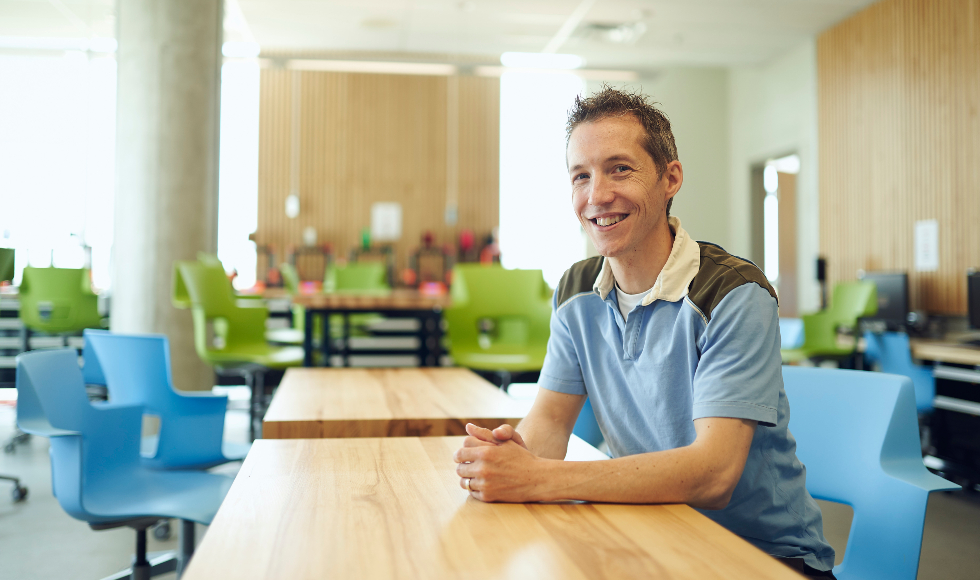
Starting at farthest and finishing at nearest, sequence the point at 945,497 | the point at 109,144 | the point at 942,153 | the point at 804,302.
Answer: the point at 109,144, the point at 804,302, the point at 942,153, the point at 945,497

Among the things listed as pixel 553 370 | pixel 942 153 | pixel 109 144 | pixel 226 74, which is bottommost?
pixel 553 370

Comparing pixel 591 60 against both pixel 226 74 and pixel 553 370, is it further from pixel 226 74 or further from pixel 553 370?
pixel 553 370

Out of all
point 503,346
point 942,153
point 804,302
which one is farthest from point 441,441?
point 804,302

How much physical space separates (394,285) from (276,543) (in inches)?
355

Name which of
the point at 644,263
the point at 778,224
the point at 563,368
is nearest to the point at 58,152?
the point at 778,224

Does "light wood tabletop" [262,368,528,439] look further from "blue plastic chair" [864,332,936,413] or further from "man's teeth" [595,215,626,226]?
"blue plastic chair" [864,332,936,413]

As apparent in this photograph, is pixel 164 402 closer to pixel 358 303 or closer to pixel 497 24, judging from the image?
pixel 358 303

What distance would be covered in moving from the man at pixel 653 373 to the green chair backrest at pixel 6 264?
405cm

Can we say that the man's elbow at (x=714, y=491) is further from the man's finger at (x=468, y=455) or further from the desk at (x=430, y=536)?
the man's finger at (x=468, y=455)

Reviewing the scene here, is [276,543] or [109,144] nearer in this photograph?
[276,543]

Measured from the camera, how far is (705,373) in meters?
1.08

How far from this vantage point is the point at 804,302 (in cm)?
824

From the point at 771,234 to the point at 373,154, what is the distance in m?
5.52

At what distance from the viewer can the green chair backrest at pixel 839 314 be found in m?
5.32
